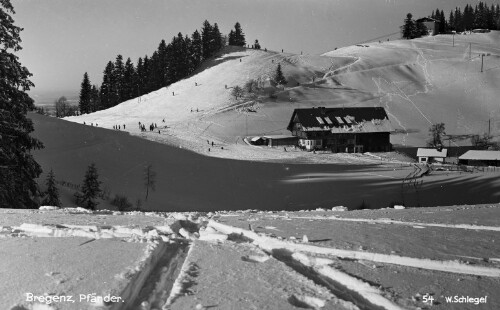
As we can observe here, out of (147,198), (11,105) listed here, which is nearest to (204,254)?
(11,105)

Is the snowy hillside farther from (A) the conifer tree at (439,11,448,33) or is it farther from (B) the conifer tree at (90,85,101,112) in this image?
(B) the conifer tree at (90,85,101,112)

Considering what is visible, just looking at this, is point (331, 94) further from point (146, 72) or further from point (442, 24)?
point (442, 24)

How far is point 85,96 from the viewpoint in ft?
382

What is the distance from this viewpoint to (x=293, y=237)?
943 cm

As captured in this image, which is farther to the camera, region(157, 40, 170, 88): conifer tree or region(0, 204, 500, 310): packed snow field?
region(157, 40, 170, 88): conifer tree

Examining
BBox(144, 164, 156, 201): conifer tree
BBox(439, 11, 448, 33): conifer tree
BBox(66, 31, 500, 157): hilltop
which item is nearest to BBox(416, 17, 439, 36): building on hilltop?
BBox(439, 11, 448, 33): conifer tree

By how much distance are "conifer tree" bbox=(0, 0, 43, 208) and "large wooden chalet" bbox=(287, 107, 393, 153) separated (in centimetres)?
6213

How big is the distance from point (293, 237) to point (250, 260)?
1.74 metres

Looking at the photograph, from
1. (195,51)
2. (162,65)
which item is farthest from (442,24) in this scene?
(162,65)

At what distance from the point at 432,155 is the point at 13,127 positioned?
65391 millimetres

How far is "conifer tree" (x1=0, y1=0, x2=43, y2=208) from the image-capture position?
2081cm

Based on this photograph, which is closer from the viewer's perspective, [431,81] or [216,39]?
[431,81]

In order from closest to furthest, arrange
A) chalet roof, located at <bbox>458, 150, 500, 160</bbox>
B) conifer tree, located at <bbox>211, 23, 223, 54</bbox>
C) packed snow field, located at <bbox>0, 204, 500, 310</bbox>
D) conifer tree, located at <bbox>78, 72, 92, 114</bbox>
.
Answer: packed snow field, located at <bbox>0, 204, 500, 310</bbox> < chalet roof, located at <bbox>458, 150, 500, 160</bbox> < conifer tree, located at <bbox>78, 72, 92, 114</bbox> < conifer tree, located at <bbox>211, 23, 223, 54</bbox>

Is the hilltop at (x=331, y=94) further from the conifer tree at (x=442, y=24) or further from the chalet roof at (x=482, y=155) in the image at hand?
the conifer tree at (x=442, y=24)
